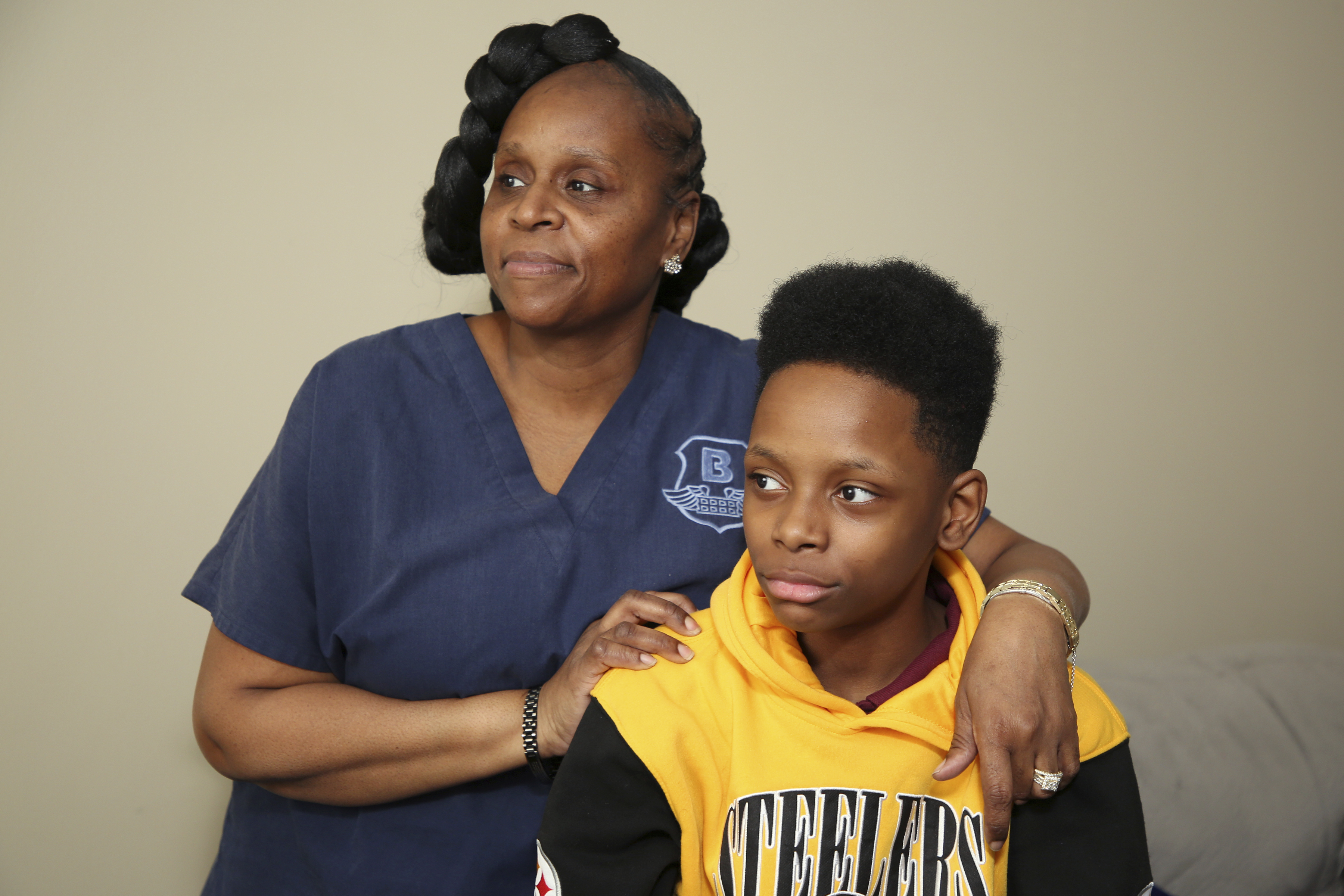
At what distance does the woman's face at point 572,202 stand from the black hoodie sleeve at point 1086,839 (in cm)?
73

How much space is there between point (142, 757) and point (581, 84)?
4.89 feet

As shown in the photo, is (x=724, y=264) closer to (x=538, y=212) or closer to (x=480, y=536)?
(x=538, y=212)

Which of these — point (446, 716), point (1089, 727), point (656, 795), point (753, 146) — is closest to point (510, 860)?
point (446, 716)

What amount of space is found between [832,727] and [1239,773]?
1.17 m

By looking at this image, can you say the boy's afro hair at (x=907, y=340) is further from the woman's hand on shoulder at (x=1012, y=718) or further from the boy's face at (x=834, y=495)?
the woman's hand on shoulder at (x=1012, y=718)

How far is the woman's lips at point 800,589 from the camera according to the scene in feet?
3.10

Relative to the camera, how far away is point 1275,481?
2.52 m

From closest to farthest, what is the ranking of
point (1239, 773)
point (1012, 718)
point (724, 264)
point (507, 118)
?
point (1012, 718) → point (507, 118) → point (1239, 773) → point (724, 264)

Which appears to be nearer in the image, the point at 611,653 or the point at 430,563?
the point at 611,653

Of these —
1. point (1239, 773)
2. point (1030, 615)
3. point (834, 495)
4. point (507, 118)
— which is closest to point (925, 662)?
point (1030, 615)

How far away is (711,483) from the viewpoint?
4.21 ft

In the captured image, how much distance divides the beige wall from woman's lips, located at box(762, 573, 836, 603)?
115 cm

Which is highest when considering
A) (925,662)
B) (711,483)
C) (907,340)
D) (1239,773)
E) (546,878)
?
(907,340)

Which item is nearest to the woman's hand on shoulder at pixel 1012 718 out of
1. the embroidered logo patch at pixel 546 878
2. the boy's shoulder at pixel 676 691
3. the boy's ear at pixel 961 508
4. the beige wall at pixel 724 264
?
the boy's ear at pixel 961 508
